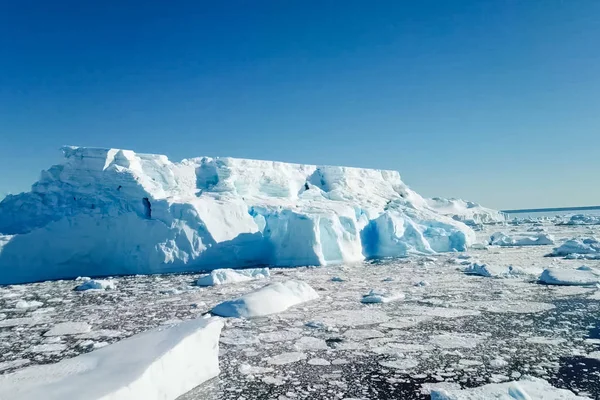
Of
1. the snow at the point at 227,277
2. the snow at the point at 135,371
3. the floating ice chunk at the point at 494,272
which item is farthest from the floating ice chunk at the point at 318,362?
the floating ice chunk at the point at 494,272

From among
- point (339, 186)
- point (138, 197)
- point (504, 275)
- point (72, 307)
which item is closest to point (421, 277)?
point (504, 275)

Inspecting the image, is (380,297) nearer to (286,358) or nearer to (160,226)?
(286,358)

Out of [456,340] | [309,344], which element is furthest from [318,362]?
[456,340]

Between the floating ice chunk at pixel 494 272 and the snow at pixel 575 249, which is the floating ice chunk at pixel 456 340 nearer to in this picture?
the floating ice chunk at pixel 494 272

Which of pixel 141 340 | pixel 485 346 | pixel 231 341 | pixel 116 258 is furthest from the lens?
pixel 116 258

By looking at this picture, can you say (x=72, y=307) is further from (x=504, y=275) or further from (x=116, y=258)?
(x=504, y=275)

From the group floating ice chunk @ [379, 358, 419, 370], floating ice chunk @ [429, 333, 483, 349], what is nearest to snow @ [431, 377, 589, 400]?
floating ice chunk @ [379, 358, 419, 370]
